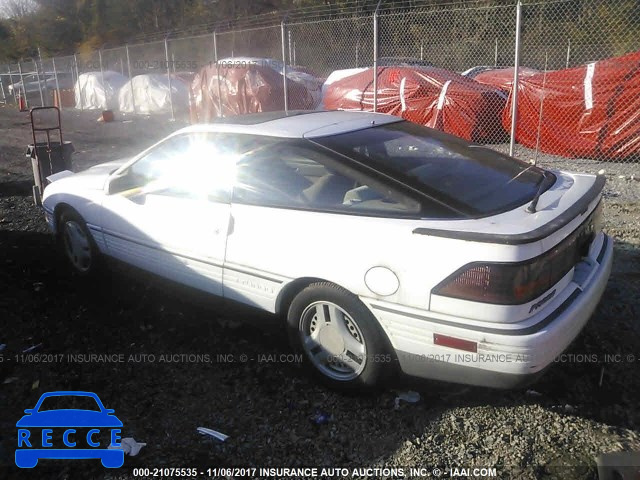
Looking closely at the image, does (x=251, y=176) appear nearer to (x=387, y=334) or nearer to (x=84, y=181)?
(x=387, y=334)

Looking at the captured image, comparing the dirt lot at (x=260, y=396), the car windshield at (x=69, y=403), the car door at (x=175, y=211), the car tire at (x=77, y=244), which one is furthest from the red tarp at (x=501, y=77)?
the car windshield at (x=69, y=403)

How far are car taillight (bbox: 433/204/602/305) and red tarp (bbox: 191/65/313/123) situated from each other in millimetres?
10633

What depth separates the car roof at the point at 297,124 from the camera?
3.63m

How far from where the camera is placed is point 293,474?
107 inches

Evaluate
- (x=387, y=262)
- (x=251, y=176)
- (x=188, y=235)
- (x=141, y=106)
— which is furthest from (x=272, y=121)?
(x=141, y=106)

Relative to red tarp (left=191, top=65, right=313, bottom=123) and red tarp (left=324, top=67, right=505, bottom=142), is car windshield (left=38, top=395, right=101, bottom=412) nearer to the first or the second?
red tarp (left=324, top=67, right=505, bottom=142)

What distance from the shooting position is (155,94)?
1892 cm

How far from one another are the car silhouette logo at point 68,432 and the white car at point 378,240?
1023mm

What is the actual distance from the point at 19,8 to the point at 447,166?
2289 inches

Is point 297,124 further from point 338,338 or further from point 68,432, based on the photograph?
point 68,432

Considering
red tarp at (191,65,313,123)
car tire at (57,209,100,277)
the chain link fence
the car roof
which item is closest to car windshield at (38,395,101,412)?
car tire at (57,209,100,277)

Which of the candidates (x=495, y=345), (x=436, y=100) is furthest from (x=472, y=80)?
(x=495, y=345)

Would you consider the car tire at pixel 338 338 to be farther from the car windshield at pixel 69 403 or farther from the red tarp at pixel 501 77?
the red tarp at pixel 501 77

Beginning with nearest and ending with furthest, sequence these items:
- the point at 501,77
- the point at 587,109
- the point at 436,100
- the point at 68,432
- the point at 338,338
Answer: the point at 68,432 → the point at 338,338 → the point at 587,109 → the point at 436,100 → the point at 501,77
